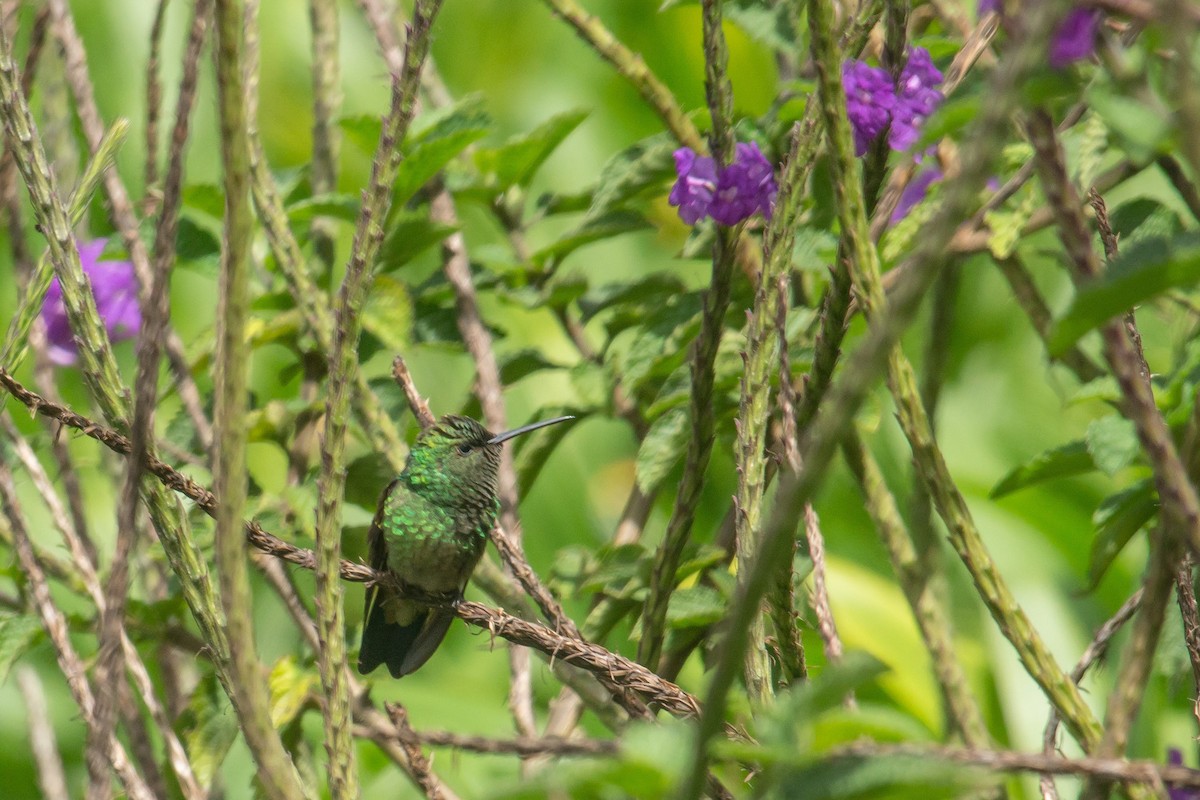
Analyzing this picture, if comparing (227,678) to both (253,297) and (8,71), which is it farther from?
(253,297)

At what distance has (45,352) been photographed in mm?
2271

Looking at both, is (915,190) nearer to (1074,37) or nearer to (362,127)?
(362,127)

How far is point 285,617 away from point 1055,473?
217 cm

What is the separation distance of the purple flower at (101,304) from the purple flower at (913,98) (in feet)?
4.84

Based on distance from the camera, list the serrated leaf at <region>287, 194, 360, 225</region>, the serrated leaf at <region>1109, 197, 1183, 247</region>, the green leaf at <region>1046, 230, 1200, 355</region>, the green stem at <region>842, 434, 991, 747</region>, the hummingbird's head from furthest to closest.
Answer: the hummingbird's head → the serrated leaf at <region>287, 194, 360, 225</region> → the serrated leaf at <region>1109, 197, 1183, 247</region> → the green stem at <region>842, 434, 991, 747</region> → the green leaf at <region>1046, 230, 1200, 355</region>

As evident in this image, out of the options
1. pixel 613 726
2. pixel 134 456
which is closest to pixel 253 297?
pixel 613 726

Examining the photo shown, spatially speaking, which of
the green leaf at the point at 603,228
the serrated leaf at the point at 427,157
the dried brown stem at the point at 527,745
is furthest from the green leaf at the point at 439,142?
the dried brown stem at the point at 527,745

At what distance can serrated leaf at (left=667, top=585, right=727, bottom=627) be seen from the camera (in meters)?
1.69

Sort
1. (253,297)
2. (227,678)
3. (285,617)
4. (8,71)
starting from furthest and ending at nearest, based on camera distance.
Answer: (285,617) < (253,297) < (8,71) < (227,678)

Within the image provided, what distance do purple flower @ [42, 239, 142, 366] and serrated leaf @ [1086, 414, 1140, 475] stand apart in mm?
1661

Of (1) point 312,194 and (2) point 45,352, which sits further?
(1) point 312,194

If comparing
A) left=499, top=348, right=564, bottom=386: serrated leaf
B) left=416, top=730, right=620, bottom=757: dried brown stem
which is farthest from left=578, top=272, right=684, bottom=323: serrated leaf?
left=416, top=730, right=620, bottom=757: dried brown stem

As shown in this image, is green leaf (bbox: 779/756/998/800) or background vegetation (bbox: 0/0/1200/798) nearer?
green leaf (bbox: 779/756/998/800)

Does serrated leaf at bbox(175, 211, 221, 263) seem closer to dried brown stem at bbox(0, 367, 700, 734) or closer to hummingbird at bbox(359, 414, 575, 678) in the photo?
hummingbird at bbox(359, 414, 575, 678)
